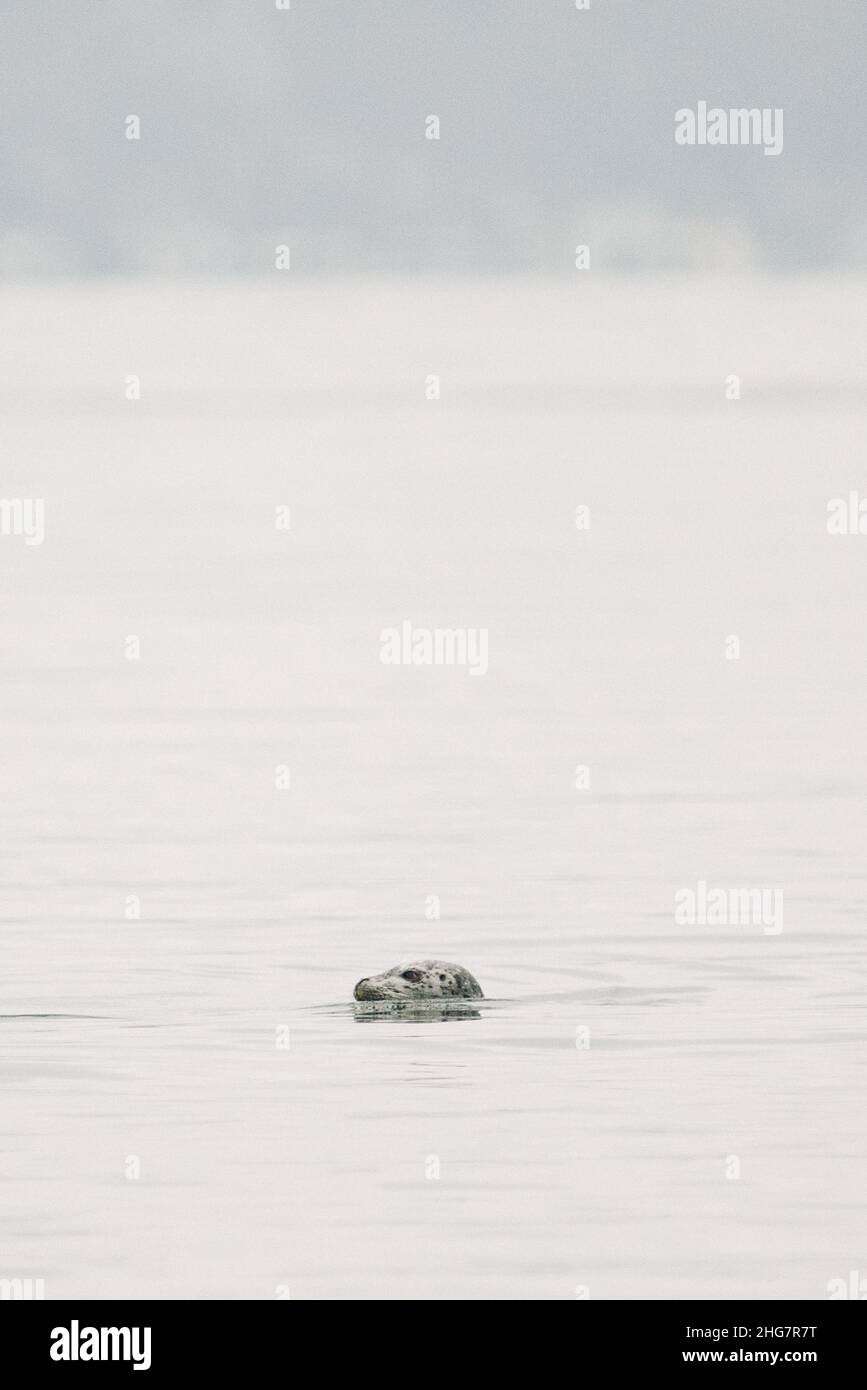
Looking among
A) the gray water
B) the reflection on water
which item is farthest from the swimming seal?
the gray water

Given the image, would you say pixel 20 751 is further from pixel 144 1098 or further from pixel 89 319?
pixel 89 319

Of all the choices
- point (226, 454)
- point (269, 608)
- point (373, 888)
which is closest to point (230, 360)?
point (226, 454)

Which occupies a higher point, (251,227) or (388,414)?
(251,227)

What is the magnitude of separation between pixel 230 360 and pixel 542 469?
2811 inches

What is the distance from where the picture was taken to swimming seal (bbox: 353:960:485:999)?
25.7m

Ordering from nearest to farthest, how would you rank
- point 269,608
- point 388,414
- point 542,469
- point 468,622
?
point 468,622
point 269,608
point 542,469
point 388,414

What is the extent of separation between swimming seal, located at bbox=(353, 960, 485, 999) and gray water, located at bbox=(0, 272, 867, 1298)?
0.95 ft

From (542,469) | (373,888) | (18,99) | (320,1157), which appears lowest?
(320,1157)

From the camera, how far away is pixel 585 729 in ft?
135

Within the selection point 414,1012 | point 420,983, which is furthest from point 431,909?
point 414,1012

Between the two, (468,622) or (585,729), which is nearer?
(585,729)

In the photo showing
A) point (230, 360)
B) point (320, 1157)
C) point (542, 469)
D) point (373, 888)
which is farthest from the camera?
point (230, 360)

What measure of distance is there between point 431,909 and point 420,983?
4.09m

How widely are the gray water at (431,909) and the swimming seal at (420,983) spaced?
29 centimetres
